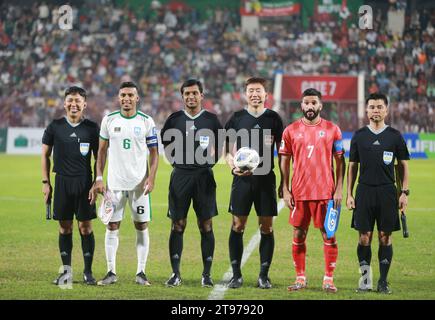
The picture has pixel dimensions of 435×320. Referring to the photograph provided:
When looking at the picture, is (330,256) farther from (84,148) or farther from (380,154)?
(84,148)

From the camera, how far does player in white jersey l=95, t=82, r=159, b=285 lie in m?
8.70

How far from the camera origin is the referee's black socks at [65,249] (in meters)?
8.80

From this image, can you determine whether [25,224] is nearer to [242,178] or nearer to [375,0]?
[242,178]

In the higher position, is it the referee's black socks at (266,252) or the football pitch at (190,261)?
the referee's black socks at (266,252)

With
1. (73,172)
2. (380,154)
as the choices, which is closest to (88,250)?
(73,172)

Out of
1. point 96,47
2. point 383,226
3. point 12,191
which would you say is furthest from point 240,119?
point 96,47

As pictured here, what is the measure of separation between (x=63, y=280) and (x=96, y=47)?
30.4 metres

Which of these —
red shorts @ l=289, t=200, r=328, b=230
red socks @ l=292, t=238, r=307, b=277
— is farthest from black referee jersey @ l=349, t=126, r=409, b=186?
red socks @ l=292, t=238, r=307, b=277

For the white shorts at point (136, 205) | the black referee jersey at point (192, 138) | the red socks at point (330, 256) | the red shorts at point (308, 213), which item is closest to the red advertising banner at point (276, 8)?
the black referee jersey at point (192, 138)

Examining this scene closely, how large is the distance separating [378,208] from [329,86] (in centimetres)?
2563

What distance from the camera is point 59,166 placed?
8828 mm

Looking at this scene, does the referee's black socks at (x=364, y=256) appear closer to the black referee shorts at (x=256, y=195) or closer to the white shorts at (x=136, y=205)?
the black referee shorts at (x=256, y=195)

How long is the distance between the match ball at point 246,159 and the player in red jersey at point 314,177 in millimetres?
408

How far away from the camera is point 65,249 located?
881 centimetres
